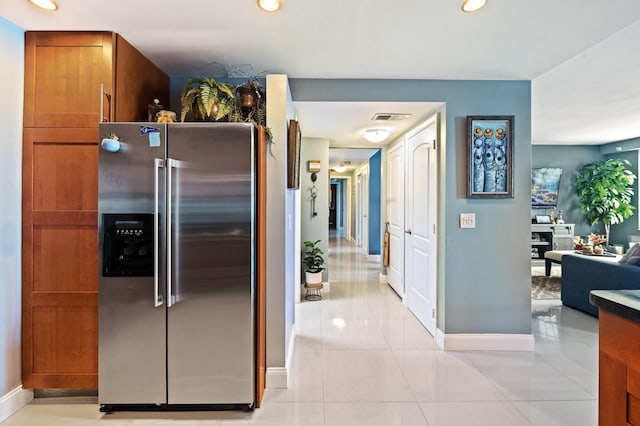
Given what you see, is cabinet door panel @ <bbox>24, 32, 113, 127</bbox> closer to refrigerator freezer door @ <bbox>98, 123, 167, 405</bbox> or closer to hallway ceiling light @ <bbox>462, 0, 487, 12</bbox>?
refrigerator freezer door @ <bbox>98, 123, 167, 405</bbox>

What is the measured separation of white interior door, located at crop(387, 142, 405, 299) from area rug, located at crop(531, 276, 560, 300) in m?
1.89

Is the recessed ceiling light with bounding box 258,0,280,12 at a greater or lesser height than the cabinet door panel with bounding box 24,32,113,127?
greater

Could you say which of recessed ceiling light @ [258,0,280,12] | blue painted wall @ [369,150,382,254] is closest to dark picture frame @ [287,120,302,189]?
recessed ceiling light @ [258,0,280,12]

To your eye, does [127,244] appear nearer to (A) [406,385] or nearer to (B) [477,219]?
(A) [406,385]

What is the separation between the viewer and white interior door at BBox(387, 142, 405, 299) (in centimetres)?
431

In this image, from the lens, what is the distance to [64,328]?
208 cm

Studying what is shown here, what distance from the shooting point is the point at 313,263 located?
448 cm

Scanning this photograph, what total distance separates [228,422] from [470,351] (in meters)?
2.07

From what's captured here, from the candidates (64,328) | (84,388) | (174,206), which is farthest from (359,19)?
(84,388)

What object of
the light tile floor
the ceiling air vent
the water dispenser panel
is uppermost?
the ceiling air vent

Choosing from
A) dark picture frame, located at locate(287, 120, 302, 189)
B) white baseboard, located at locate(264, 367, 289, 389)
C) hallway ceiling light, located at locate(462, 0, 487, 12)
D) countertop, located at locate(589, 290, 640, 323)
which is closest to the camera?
countertop, located at locate(589, 290, 640, 323)

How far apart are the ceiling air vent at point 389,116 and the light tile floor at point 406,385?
219cm

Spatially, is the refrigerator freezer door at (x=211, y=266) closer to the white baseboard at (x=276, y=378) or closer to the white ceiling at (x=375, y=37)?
the white baseboard at (x=276, y=378)

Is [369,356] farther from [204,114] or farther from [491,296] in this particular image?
[204,114]
